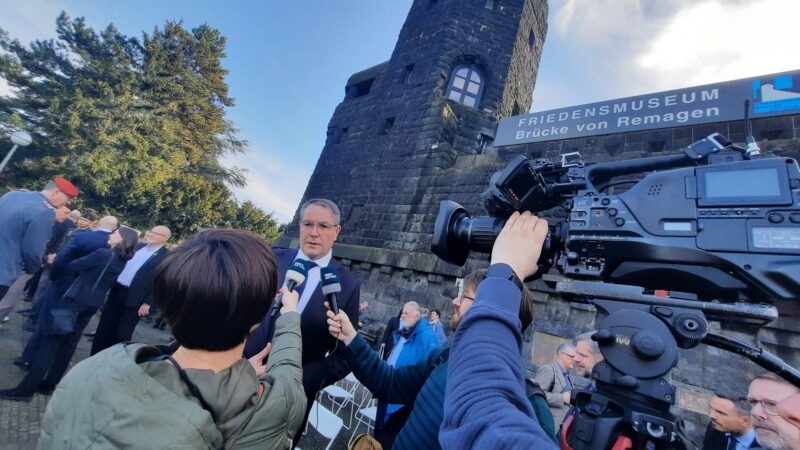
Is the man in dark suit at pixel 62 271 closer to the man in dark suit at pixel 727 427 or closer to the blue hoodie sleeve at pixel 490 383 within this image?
the blue hoodie sleeve at pixel 490 383

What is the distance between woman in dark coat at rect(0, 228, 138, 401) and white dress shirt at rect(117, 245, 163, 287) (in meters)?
0.06

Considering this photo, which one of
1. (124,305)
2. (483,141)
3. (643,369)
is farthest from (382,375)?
(483,141)

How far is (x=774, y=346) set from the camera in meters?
4.29

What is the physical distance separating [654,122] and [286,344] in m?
5.79

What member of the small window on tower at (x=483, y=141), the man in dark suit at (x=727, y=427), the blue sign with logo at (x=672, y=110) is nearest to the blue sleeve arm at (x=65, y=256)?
the blue sign with logo at (x=672, y=110)

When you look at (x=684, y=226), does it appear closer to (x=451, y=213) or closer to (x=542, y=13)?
(x=451, y=213)

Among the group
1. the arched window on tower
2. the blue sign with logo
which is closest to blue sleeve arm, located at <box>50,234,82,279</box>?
the blue sign with logo

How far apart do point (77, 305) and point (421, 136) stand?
765cm

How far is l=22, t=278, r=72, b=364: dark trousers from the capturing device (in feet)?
13.3

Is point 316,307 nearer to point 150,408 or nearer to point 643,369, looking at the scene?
point 150,408

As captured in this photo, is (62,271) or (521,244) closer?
(521,244)

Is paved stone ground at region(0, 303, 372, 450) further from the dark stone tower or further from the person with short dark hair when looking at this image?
the dark stone tower

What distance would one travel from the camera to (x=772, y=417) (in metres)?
2.22

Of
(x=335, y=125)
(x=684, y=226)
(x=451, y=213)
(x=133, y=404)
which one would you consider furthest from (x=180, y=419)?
(x=335, y=125)
